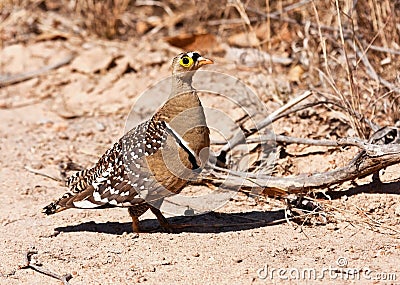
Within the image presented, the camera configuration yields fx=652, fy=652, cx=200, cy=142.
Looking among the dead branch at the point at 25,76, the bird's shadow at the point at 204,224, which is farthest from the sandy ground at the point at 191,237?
the dead branch at the point at 25,76

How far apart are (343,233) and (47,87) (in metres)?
4.73

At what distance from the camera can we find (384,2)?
6.02m

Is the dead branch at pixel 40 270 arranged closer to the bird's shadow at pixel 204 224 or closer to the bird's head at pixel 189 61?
the bird's shadow at pixel 204 224

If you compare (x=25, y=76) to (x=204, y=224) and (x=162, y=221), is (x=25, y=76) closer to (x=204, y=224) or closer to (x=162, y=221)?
(x=162, y=221)

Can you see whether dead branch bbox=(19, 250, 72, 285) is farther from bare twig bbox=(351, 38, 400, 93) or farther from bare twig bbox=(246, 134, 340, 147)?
bare twig bbox=(351, 38, 400, 93)

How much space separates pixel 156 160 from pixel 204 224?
676 millimetres

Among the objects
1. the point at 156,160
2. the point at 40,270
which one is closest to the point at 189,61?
the point at 156,160

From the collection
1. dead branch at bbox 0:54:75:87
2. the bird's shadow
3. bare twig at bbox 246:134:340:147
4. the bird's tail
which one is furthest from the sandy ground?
dead branch at bbox 0:54:75:87

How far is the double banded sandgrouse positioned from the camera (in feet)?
14.3

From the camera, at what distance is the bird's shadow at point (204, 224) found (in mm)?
4691

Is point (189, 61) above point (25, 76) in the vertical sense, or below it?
above

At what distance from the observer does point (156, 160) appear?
442 centimetres

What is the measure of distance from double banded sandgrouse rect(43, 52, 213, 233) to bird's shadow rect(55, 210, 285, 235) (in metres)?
0.17

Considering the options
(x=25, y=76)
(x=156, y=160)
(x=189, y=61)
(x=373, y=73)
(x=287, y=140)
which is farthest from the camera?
(x=25, y=76)
